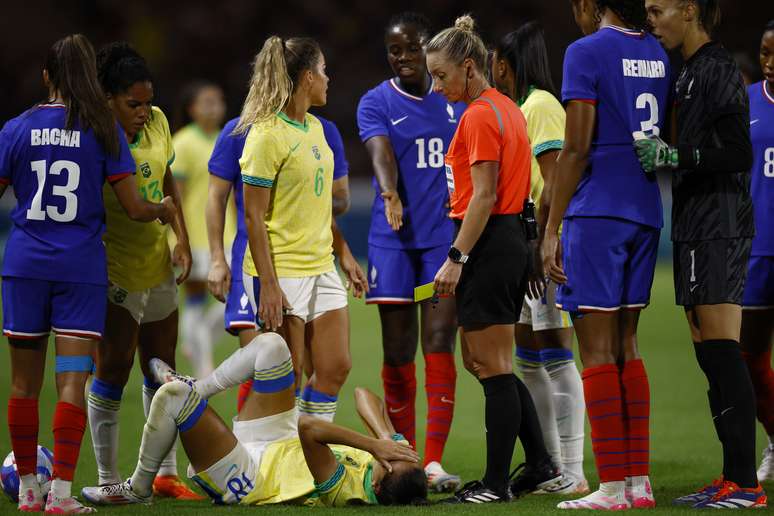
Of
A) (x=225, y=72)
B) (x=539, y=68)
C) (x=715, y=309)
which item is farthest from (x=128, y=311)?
(x=225, y=72)

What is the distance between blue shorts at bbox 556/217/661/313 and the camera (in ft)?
15.1

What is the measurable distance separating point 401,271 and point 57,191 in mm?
1931

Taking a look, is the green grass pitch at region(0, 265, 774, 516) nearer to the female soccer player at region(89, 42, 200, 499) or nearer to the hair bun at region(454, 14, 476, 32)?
the female soccer player at region(89, 42, 200, 499)

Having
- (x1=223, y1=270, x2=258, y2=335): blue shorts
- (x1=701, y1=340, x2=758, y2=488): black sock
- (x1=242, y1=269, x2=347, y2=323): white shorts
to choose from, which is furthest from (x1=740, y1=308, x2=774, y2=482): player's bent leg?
(x1=223, y1=270, x2=258, y2=335): blue shorts

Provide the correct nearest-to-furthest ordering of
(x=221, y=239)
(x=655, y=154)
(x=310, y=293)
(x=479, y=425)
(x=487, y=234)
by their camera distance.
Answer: (x=655, y=154) < (x=487, y=234) < (x=310, y=293) < (x=221, y=239) < (x=479, y=425)

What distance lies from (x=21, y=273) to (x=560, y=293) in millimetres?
2307

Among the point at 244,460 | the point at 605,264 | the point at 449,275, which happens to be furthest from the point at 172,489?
the point at 605,264

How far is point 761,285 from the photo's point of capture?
5598 millimetres

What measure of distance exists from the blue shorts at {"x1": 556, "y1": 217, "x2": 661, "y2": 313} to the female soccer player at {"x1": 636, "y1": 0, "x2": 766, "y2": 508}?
0.48 feet

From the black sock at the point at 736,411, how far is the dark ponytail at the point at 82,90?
106 inches

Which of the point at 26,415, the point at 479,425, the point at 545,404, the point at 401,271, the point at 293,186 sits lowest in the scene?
the point at 479,425

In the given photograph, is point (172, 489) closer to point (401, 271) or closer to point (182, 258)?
point (182, 258)

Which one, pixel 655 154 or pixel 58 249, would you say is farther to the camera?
pixel 58 249

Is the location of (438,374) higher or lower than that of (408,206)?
lower
